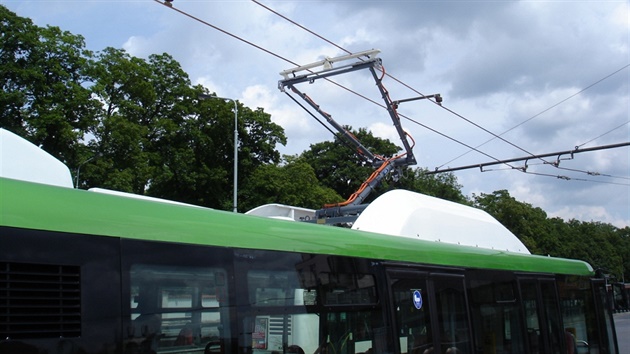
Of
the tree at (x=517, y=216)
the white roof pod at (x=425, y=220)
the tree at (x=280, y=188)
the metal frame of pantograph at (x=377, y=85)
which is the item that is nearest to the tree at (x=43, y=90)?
the tree at (x=280, y=188)

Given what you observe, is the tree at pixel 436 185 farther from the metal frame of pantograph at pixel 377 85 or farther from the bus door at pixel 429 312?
the bus door at pixel 429 312

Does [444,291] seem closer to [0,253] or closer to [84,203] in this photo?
[84,203]

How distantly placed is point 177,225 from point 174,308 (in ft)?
1.82

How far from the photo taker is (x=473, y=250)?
8445 millimetres

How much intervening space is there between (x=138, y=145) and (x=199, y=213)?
24989 millimetres

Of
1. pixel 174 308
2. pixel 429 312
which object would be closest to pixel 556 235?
pixel 429 312

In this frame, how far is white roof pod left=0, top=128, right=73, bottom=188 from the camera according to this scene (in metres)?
5.64

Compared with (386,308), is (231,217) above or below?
above

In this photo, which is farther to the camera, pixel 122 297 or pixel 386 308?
pixel 386 308

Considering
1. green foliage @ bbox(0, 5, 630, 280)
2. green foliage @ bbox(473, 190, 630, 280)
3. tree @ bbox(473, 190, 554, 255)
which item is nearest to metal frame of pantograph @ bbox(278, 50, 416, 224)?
green foliage @ bbox(0, 5, 630, 280)

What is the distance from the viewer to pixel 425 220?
924 cm

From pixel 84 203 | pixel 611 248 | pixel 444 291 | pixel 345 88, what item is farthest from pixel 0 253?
pixel 611 248

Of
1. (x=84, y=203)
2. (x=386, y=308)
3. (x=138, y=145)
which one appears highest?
(x=138, y=145)

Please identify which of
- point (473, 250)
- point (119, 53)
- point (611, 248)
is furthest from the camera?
point (611, 248)
